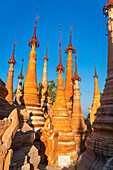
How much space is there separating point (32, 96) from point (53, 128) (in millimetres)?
4431

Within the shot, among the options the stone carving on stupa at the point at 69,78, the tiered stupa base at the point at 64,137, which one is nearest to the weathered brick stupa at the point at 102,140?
the tiered stupa base at the point at 64,137

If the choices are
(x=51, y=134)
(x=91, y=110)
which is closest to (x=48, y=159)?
(x=51, y=134)

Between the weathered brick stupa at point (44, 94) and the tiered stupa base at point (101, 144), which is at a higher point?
the weathered brick stupa at point (44, 94)

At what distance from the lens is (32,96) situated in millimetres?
13555

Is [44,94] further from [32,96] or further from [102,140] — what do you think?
[102,140]

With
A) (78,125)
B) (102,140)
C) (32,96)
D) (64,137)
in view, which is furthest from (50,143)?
(102,140)

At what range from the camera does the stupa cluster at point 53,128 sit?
4363 mm

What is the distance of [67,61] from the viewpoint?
68.5 ft

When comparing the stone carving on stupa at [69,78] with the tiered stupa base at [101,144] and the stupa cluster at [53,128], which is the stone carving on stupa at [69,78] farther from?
the tiered stupa base at [101,144]

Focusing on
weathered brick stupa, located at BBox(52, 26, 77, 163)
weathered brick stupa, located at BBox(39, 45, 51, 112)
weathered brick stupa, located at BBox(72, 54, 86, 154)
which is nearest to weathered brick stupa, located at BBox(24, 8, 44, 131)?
weathered brick stupa, located at BBox(52, 26, 77, 163)

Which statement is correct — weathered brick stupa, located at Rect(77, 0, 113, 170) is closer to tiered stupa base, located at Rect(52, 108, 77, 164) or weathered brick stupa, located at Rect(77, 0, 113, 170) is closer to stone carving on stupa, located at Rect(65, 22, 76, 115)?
tiered stupa base, located at Rect(52, 108, 77, 164)

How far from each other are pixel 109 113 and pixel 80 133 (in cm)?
867

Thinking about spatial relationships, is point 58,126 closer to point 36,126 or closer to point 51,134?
point 51,134

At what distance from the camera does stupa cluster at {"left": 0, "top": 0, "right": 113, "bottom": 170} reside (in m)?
4.36
